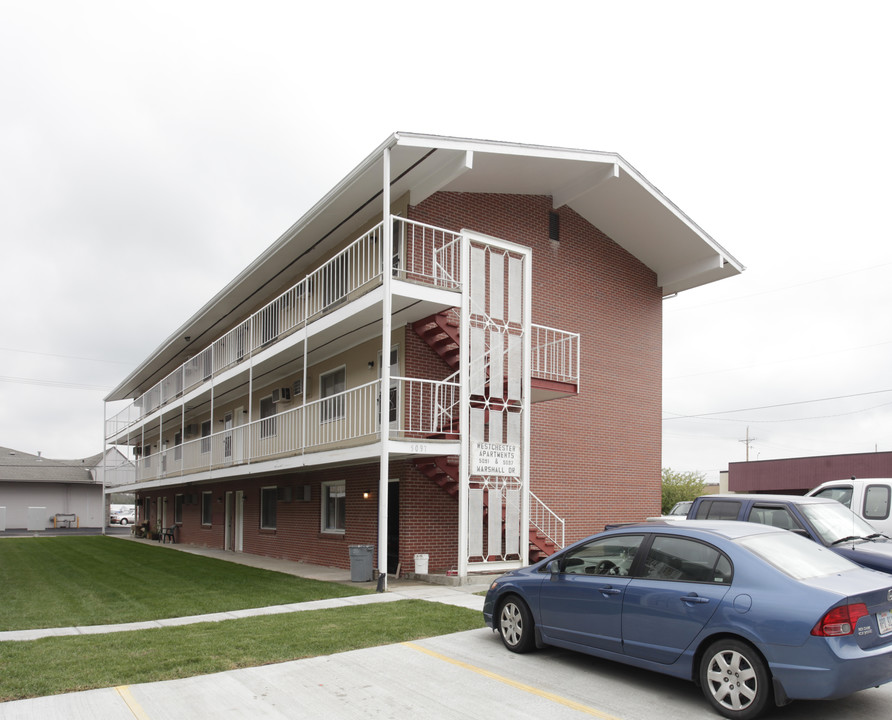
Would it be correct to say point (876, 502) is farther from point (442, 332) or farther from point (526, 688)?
point (526, 688)

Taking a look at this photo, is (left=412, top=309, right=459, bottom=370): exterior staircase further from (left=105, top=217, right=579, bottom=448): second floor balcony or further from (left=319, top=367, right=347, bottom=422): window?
(left=319, top=367, right=347, bottom=422): window

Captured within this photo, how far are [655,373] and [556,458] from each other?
4773 millimetres

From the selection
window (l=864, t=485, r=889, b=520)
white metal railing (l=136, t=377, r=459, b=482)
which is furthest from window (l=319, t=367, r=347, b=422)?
window (l=864, t=485, r=889, b=520)

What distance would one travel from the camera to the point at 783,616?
5.58 metres

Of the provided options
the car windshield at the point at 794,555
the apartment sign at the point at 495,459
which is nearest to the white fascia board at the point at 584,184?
the apartment sign at the point at 495,459

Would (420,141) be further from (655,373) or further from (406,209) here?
(655,373)

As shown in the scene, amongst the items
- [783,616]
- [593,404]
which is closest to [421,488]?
[593,404]

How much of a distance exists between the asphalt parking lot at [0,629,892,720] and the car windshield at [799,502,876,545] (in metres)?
2.92

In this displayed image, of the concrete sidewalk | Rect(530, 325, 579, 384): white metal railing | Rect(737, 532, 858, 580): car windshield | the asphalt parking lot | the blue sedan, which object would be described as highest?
Rect(530, 325, 579, 384): white metal railing

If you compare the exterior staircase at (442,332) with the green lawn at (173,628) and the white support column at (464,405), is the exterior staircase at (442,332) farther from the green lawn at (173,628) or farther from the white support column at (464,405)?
the green lawn at (173,628)

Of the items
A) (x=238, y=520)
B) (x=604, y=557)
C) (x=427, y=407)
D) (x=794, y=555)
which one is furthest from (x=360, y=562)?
Answer: (x=238, y=520)

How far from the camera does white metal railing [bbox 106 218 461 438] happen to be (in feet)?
50.8

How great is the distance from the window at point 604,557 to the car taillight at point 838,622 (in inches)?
68.9

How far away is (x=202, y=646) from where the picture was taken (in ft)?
27.1
